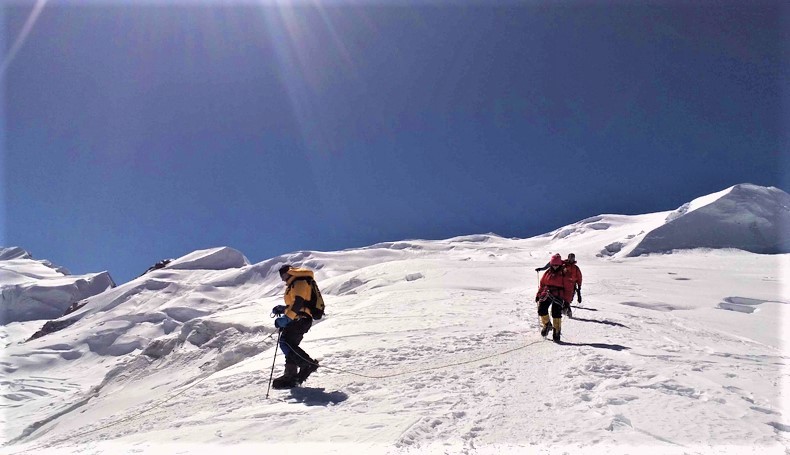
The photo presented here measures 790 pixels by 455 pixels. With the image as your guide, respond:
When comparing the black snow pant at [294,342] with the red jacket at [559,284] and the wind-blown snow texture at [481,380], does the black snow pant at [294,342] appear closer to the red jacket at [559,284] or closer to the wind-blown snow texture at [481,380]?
the wind-blown snow texture at [481,380]

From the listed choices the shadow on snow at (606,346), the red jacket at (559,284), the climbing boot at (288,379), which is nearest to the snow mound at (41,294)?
the climbing boot at (288,379)

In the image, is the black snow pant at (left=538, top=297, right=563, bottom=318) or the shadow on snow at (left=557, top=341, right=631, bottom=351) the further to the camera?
the black snow pant at (left=538, top=297, right=563, bottom=318)

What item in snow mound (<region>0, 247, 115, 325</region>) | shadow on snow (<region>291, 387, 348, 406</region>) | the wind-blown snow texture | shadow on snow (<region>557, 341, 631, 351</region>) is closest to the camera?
the wind-blown snow texture

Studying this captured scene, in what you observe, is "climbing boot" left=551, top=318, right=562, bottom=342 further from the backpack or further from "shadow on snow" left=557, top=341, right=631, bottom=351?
the backpack

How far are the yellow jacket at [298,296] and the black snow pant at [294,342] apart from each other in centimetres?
15

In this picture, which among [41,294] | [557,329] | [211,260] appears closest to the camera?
[557,329]

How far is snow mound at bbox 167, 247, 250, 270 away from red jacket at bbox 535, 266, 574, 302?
90769mm

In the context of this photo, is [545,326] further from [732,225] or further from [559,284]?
[732,225]

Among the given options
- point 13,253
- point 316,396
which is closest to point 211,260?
point 316,396

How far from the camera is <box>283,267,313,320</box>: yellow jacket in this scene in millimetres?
6877

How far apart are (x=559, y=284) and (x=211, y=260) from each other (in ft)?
306

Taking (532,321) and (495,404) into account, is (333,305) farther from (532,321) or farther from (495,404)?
(495,404)

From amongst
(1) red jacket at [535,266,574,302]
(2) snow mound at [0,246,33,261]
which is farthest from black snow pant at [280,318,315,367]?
(2) snow mound at [0,246,33,261]

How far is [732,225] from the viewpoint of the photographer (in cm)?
3384
